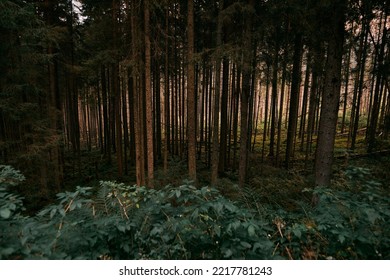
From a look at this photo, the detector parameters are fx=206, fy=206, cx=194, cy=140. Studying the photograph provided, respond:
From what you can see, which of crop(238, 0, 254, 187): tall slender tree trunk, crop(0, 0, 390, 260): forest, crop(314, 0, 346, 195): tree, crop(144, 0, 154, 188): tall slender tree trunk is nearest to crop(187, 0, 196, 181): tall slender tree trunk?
crop(0, 0, 390, 260): forest

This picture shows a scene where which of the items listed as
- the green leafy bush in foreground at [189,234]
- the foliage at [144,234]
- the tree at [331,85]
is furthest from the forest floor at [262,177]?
the foliage at [144,234]

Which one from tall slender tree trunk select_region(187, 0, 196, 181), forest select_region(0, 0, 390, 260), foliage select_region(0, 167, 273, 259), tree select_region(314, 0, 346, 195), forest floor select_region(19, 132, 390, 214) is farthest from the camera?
tall slender tree trunk select_region(187, 0, 196, 181)

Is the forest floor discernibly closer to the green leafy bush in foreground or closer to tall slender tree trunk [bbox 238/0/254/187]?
tall slender tree trunk [bbox 238/0/254/187]

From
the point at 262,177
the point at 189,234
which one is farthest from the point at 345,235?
the point at 262,177

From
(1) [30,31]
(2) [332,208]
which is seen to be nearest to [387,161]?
(2) [332,208]

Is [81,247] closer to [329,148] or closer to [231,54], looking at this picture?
[329,148]

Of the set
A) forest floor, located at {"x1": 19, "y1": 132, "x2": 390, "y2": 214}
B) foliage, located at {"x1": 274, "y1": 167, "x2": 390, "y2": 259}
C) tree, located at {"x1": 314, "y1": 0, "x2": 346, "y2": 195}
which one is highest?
tree, located at {"x1": 314, "y1": 0, "x2": 346, "y2": 195}

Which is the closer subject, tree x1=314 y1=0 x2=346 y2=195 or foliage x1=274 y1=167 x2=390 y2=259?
foliage x1=274 y1=167 x2=390 y2=259

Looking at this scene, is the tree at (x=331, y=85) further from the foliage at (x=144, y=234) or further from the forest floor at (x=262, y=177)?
the foliage at (x=144, y=234)

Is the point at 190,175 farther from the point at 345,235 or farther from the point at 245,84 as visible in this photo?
the point at 345,235

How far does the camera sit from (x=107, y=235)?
8.16ft

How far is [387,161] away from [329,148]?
8433 mm

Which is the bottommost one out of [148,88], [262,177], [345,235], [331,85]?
[262,177]

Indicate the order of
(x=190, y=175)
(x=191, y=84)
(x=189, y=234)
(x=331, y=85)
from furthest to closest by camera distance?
1. (x=190, y=175)
2. (x=191, y=84)
3. (x=331, y=85)
4. (x=189, y=234)
